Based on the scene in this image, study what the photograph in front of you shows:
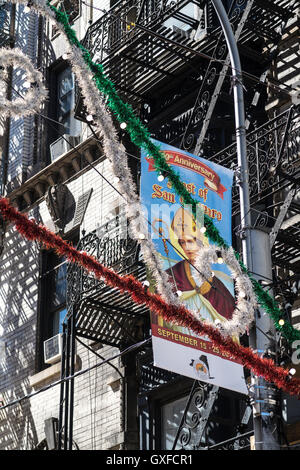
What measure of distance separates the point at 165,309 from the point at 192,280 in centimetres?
62

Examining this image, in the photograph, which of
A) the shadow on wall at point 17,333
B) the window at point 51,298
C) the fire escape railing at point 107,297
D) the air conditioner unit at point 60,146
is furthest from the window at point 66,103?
the fire escape railing at point 107,297

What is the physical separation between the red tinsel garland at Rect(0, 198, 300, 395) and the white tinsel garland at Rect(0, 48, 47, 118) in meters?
1.52

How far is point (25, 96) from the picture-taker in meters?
11.7

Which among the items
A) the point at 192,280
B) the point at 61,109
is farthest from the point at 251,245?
the point at 61,109

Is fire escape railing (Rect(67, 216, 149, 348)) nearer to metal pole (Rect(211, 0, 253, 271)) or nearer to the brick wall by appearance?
the brick wall

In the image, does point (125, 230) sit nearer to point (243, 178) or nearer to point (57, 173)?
point (57, 173)

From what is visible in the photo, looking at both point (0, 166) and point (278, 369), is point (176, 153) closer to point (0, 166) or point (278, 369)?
point (278, 369)

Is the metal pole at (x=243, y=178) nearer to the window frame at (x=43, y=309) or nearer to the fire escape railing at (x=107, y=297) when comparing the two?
the fire escape railing at (x=107, y=297)

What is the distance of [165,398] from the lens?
60.4 ft

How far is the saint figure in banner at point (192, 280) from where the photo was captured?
455 inches

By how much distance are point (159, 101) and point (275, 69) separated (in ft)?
11.7

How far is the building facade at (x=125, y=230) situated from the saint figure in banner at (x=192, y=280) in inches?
126

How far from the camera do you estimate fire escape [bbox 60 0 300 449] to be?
1578 cm

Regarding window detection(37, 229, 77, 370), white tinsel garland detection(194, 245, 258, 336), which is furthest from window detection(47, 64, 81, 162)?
white tinsel garland detection(194, 245, 258, 336)
